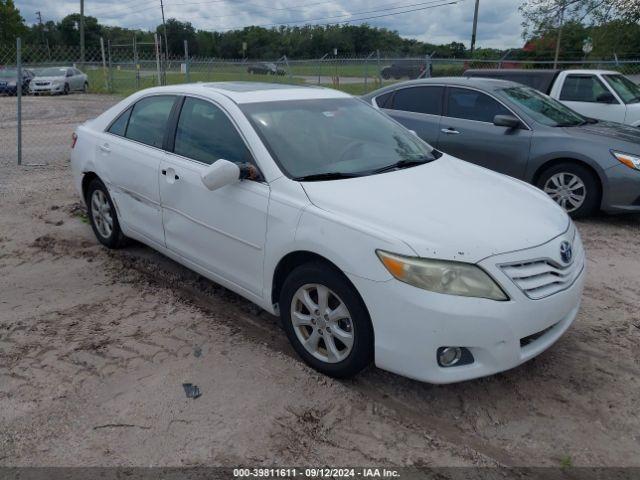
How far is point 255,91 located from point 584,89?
794 cm

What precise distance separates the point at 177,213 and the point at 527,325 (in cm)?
250

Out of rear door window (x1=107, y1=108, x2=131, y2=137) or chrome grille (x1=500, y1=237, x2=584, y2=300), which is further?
rear door window (x1=107, y1=108, x2=131, y2=137)

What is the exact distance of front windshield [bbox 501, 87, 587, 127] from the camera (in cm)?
686

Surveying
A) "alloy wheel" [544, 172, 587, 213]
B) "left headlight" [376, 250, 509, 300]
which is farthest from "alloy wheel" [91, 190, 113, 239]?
"alloy wheel" [544, 172, 587, 213]

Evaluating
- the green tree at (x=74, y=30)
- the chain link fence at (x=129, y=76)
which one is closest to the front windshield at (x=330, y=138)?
the chain link fence at (x=129, y=76)

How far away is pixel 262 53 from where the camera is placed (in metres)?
60.8

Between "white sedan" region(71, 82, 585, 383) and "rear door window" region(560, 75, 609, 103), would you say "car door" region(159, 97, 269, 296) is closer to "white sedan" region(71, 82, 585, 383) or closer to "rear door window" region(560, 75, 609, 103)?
"white sedan" region(71, 82, 585, 383)

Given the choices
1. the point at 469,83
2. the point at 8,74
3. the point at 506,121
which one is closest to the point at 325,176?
the point at 506,121

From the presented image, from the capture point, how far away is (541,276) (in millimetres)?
2990

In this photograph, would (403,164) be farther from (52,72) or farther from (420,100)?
(52,72)

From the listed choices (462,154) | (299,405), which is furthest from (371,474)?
(462,154)

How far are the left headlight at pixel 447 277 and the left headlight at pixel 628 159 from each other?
4.18 metres

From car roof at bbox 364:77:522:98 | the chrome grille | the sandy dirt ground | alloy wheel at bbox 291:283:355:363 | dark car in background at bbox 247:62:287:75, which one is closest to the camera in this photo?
the sandy dirt ground

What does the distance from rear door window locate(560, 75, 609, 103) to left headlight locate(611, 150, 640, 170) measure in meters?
4.37
